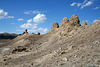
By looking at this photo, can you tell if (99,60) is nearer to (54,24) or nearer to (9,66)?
(9,66)

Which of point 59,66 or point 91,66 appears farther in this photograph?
point 59,66

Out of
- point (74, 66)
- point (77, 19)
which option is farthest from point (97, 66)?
point (77, 19)

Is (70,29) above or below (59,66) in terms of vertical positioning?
above

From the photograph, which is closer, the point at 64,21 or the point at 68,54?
the point at 68,54

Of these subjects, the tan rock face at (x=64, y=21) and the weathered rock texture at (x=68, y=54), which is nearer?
the weathered rock texture at (x=68, y=54)

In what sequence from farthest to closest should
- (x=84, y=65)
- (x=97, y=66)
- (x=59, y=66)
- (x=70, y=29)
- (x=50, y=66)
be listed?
(x=70, y=29), (x=50, y=66), (x=59, y=66), (x=84, y=65), (x=97, y=66)

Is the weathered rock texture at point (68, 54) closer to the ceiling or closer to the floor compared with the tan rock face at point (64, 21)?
closer to the floor

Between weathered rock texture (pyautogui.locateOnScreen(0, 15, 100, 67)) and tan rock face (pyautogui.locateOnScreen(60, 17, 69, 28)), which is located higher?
tan rock face (pyautogui.locateOnScreen(60, 17, 69, 28))

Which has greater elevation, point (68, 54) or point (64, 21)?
point (64, 21)

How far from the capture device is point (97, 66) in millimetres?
5910

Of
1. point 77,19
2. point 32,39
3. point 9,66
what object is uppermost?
point 77,19

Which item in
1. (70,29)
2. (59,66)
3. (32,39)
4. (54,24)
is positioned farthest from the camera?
(54,24)

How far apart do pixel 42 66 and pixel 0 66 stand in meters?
6.03

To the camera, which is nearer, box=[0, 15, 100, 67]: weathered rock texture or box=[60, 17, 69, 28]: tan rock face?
box=[0, 15, 100, 67]: weathered rock texture
